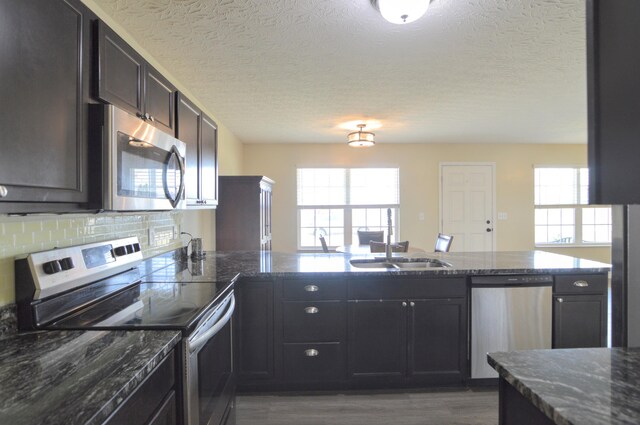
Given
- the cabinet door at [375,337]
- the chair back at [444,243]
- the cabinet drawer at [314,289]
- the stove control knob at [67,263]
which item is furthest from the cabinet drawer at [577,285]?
the stove control knob at [67,263]

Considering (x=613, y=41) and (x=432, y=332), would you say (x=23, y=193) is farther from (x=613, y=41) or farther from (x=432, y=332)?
(x=432, y=332)

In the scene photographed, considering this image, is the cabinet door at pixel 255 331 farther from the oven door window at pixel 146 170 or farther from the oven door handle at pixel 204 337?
the oven door window at pixel 146 170

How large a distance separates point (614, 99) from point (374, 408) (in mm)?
2123

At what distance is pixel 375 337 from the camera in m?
2.28

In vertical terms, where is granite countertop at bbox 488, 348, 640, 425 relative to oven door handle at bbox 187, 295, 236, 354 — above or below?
above

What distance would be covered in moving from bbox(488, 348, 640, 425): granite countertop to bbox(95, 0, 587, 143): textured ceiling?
176cm

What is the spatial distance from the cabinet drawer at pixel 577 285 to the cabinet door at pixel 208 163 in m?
2.60

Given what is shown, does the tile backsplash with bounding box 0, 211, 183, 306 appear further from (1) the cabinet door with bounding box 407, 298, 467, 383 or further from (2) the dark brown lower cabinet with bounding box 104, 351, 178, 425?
(1) the cabinet door with bounding box 407, 298, 467, 383

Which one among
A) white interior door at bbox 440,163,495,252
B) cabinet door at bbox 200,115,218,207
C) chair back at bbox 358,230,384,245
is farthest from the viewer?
white interior door at bbox 440,163,495,252

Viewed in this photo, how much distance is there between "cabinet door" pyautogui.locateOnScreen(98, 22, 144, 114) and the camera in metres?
1.25

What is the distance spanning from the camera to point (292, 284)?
2.25 m

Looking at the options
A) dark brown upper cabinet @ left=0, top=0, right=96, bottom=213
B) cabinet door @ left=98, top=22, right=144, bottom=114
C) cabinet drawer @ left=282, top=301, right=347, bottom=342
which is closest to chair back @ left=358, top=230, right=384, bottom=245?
cabinet drawer @ left=282, top=301, right=347, bottom=342

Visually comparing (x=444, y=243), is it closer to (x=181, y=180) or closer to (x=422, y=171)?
(x=422, y=171)

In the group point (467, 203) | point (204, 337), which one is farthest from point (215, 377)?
point (467, 203)
